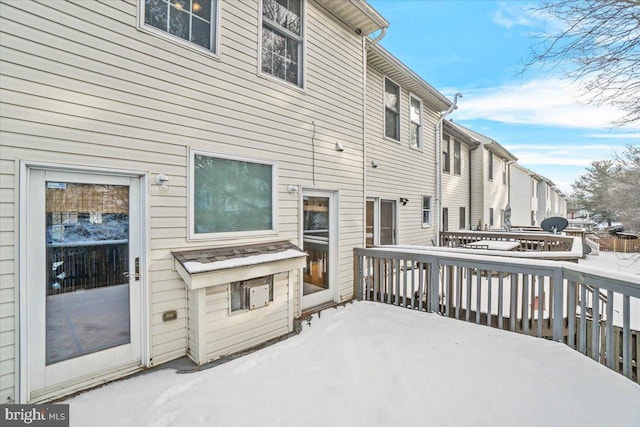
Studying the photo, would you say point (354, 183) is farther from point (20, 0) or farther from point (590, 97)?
point (20, 0)

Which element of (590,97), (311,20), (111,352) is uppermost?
(311,20)

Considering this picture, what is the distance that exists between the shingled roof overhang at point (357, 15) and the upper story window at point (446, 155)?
20.5 feet

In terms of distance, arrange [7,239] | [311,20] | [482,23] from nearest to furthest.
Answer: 1. [7,239]
2. [311,20]
3. [482,23]

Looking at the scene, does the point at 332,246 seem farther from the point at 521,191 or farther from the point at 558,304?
the point at 521,191

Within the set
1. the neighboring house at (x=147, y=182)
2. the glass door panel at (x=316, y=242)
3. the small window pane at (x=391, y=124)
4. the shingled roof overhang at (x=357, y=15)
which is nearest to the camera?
the neighboring house at (x=147, y=182)

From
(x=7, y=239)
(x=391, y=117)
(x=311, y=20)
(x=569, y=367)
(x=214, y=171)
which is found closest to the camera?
(x=7, y=239)

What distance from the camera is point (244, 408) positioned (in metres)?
2.32

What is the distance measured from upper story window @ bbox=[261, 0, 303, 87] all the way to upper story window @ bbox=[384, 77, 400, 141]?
322 cm

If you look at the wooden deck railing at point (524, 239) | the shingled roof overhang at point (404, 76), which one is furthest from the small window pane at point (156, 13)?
the wooden deck railing at point (524, 239)

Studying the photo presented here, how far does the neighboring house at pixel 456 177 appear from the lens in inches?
421

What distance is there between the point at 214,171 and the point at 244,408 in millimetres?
2511

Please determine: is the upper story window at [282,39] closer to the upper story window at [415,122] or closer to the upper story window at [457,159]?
the upper story window at [415,122]

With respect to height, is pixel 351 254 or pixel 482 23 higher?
pixel 482 23

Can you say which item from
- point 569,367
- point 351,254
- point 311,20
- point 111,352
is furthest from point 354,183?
point 111,352
